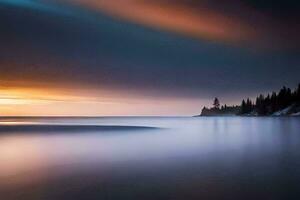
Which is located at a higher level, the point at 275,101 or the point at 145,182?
the point at 275,101

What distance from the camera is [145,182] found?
9.05 m

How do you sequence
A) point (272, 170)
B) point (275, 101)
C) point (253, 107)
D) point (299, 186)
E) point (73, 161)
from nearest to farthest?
1. point (299, 186)
2. point (272, 170)
3. point (73, 161)
4. point (275, 101)
5. point (253, 107)

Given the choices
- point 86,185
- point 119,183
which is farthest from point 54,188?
point 119,183

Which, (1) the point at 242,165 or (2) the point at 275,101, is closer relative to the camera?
(1) the point at 242,165

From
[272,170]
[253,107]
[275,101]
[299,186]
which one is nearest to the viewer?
[299,186]

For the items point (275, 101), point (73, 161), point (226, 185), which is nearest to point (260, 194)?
point (226, 185)

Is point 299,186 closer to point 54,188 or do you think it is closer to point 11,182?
point 54,188

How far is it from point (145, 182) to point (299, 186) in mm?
4138

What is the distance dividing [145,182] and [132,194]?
1501mm

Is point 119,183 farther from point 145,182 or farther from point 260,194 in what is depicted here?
point 260,194

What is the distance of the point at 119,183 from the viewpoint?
8891 millimetres

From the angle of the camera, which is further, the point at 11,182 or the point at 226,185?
the point at 11,182

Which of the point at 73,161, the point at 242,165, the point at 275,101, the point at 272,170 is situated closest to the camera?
the point at 272,170

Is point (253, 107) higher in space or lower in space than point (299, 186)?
higher
